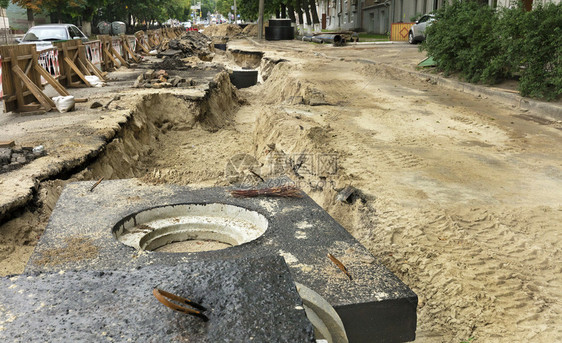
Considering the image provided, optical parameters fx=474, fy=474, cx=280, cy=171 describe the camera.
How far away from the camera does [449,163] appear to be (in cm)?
652

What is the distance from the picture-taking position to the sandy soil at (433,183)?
390 centimetres

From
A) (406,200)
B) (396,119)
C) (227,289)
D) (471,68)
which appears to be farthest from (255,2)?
(227,289)

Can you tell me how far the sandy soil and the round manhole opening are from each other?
1241mm

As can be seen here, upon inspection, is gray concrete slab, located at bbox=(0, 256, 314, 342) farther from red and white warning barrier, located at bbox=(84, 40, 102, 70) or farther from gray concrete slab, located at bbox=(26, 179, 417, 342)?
red and white warning barrier, located at bbox=(84, 40, 102, 70)

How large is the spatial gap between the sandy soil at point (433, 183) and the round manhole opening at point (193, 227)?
48.8 inches

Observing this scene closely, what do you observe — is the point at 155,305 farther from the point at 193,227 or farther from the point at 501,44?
the point at 501,44

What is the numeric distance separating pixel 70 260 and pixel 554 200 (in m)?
4.83

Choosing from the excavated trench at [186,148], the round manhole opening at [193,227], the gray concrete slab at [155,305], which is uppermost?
the gray concrete slab at [155,305]

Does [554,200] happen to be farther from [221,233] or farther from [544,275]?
[221,233]

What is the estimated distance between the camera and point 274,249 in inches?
122

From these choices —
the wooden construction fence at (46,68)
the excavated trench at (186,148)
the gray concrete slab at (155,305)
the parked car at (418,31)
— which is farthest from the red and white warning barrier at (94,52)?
the parked car at (418,31)

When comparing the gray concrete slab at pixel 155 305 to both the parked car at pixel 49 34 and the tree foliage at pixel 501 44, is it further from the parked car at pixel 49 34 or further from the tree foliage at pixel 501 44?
the parked car at pixel 49 34

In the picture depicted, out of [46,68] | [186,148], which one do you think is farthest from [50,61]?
[186,148]

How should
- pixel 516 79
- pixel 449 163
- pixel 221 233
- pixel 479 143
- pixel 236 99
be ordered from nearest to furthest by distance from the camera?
pixel 221 233 < pixel 449 163 < pixel 479 143 < pixel 516 79 < pixel 236 99
